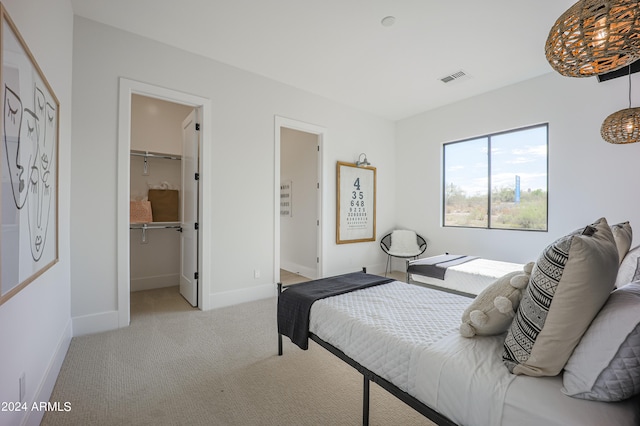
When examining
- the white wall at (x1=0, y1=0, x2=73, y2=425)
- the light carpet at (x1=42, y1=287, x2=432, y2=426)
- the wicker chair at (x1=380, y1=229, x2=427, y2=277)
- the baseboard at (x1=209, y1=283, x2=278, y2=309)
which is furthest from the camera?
the wicker chair at (x1=380, y1=229, x2=427, y2=277)

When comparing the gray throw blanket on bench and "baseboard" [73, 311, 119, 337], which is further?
the gray throw blanket on bench

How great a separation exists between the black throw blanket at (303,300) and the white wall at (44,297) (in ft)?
4.68

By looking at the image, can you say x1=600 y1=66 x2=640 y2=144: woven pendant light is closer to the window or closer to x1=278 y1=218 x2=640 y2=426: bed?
x1=278 y1=218 x2=640 y2=426: bed

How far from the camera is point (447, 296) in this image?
2094 millimetres

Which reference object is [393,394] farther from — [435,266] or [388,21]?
[388,21]

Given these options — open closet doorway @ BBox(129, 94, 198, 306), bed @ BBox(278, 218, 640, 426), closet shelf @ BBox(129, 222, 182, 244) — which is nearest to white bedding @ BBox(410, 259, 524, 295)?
bed @ BBox(278, 218, 640, 426)

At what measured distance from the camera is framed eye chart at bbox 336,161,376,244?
15.7 ft

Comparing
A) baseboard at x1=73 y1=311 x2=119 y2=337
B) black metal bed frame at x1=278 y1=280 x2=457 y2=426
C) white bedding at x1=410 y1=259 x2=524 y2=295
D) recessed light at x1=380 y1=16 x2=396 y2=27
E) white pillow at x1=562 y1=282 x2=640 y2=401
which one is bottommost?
baseboard at x1=73 y1=311 x2=119 y2=337

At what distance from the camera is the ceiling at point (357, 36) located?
2539 mm

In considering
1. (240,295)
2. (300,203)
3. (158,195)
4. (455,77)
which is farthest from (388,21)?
(158,195)

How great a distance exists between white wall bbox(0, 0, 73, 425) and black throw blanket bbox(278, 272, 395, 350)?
4.68 feet

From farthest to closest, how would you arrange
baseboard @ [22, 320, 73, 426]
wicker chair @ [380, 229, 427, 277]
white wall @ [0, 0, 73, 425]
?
wicker chair @ [380, 229, 427, 277] < baseboard @ [22, 320, 73, 426] < white wall @ [0, 0, 73, 425]

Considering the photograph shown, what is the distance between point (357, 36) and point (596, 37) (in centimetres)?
229

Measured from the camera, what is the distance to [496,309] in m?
1.34
